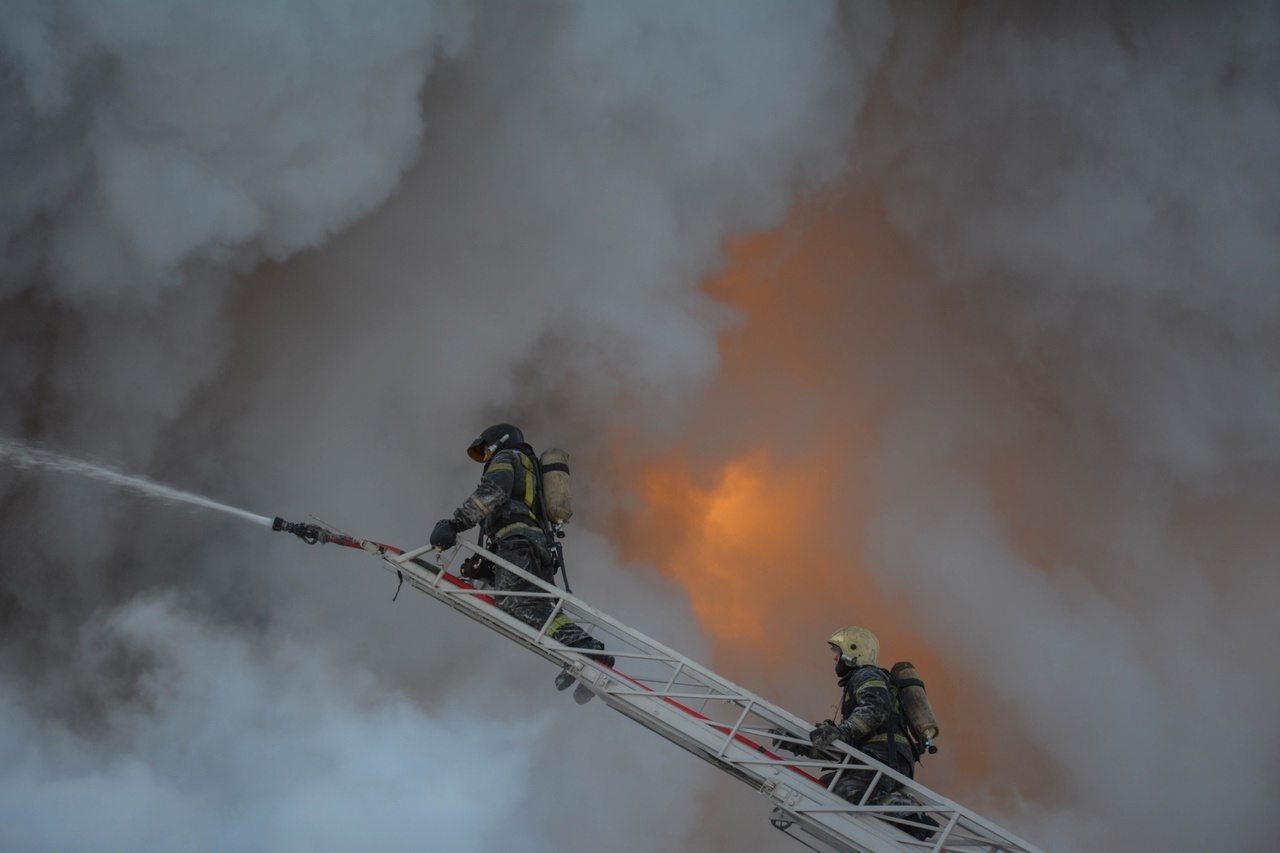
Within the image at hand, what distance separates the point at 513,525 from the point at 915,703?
3.90 meters

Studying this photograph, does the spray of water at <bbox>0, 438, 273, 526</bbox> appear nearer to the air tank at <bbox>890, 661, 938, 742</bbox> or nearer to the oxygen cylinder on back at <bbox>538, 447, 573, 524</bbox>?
the oxygen cylinder on back at <bbox>538, 447, 573, 524</bbox>

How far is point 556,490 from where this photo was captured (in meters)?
9.90

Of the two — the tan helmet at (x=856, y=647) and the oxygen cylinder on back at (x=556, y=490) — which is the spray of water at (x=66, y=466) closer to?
the oxygen cylinder on back at (x=556, y=490)

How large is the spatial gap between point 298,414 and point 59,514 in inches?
140

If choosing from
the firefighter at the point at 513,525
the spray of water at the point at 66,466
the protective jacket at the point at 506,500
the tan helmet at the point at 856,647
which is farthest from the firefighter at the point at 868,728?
the spray of water at the point at 66,466

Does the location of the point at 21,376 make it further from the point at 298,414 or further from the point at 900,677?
the point at 900,677

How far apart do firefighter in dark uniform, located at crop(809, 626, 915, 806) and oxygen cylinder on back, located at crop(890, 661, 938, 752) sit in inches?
3.5

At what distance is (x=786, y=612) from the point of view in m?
17.6

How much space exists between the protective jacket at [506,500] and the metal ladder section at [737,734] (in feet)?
1.07

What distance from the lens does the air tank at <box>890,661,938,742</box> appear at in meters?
9.06

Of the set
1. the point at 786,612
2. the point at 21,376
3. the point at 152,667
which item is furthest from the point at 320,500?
the point at 786,612

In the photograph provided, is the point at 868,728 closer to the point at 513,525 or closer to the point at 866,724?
the point at 866,724

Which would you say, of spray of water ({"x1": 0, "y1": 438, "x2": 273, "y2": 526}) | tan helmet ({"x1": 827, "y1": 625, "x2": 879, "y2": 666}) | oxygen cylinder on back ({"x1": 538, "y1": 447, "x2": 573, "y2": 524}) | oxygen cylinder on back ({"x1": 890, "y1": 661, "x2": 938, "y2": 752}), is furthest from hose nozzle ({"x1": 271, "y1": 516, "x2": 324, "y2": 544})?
spray of water ({"x1": 0, "y1": 438, "x2": 273, "y2": 526})

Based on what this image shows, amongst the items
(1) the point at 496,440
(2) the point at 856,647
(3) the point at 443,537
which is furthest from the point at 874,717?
(1) the point at 496,440
